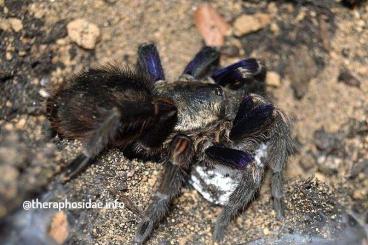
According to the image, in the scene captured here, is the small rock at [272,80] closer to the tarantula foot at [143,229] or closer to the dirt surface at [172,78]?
the dirt surface at [172,78]

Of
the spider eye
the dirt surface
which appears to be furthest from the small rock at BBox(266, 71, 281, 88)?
the spider eye

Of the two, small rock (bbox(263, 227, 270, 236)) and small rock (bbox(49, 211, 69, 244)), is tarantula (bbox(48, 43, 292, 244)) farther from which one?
small rock (bbox(49, 211, 69, 244))

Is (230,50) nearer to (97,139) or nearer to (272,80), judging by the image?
(272,80)

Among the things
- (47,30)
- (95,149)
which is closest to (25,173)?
(95,149)

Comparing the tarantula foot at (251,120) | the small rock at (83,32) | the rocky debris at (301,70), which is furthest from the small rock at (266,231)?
the small rock at (83,32)

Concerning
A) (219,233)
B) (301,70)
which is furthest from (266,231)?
(301,70)
